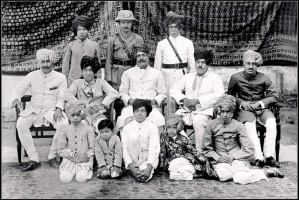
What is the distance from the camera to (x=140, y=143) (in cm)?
561

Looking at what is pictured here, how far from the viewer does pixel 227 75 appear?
8.50 meters

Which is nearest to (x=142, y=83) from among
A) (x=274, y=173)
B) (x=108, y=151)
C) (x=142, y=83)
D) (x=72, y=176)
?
(x=142, y=83)

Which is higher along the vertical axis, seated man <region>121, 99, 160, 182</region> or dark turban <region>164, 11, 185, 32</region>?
dark turban <region>164, 11, 185, 32</region>

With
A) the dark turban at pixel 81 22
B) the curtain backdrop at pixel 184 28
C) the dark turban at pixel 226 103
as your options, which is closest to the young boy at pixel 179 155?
the dark turban at pixel 226 103

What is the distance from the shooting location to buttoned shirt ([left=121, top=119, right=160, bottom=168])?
5.53 m

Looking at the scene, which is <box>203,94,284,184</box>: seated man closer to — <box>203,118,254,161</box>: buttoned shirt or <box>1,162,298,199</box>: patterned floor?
<box>203,118,254,161</box>: buttoned shirt

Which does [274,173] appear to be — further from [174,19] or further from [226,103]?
[174,19]

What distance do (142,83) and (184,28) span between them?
1.97 meters

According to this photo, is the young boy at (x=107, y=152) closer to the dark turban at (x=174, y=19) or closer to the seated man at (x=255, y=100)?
the seated man at (x=255, y=100)

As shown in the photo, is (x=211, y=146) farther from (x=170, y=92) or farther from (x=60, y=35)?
(x=60, y=35)

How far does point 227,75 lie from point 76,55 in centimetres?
305

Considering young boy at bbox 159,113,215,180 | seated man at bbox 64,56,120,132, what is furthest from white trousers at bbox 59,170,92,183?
young boy at bbox 159,113,215,180

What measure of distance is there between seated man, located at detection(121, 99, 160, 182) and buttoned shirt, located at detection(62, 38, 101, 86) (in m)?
1.47

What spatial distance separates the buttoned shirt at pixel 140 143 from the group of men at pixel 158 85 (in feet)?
1.30
